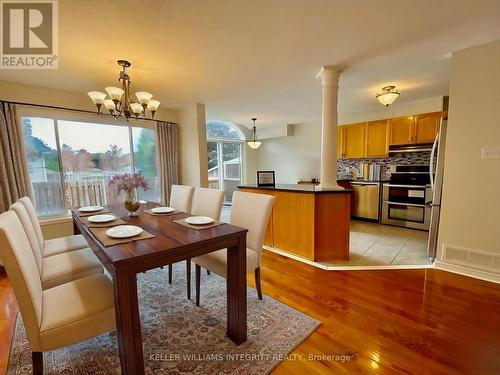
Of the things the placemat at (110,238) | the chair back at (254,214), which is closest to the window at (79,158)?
the placemat at (110,238)

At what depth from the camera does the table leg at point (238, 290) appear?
4.90 ft

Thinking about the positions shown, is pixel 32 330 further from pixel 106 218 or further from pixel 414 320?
pixel 414 320

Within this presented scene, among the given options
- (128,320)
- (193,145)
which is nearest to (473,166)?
(128,320)

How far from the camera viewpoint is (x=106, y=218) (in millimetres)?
1869

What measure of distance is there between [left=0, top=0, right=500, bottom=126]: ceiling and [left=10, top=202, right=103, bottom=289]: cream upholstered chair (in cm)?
156

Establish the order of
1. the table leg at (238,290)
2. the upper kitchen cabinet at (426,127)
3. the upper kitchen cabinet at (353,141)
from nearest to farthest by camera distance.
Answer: the table leg at (238,290), the upper kitchen cabinet at (426,127), the upper kitchen cabinet at (353,141)

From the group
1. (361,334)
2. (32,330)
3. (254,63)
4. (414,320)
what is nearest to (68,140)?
(254,63)

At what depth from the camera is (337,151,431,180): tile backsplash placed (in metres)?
4.28

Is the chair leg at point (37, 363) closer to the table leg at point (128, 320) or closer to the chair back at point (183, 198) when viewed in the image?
the table leg at point (128, 320)

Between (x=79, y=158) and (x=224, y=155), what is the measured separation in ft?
12.0

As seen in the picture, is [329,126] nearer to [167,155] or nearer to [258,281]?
[258,281]

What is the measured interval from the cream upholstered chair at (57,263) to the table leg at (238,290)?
1.12m

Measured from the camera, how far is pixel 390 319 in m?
1.75

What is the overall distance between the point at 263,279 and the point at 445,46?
9.92 ft
